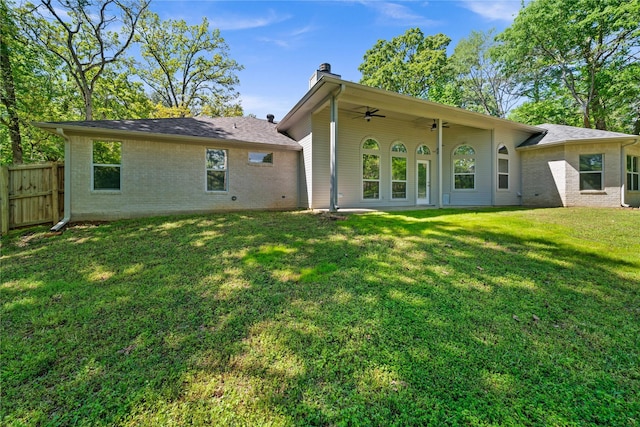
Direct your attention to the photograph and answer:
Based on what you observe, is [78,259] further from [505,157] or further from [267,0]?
[505,157]

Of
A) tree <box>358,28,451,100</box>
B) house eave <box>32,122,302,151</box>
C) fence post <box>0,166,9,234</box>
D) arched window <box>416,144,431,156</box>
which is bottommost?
fence post <box>0,166,9,234</box>

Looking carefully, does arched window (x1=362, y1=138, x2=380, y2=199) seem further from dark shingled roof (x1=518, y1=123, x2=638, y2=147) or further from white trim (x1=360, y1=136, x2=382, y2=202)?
dark shingled roof (x1=518, y1=123, x2=638, y2=147)

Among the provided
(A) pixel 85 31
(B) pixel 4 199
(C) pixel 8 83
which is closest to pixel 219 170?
(B) pixel 4 199

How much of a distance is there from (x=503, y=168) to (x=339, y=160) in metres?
7.75

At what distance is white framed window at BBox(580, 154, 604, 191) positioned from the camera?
33.8 feet

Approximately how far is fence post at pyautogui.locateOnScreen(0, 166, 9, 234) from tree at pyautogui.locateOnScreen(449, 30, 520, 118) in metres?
26.9

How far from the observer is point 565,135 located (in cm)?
1084

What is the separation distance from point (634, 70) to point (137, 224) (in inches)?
919

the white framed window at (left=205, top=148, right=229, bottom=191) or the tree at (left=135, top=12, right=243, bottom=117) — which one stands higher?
the tree at (left=135, top=12, right=243, bottom=117)

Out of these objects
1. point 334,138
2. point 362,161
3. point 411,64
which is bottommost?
point 362,161

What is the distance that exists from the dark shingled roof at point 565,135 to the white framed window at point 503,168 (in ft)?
3.74

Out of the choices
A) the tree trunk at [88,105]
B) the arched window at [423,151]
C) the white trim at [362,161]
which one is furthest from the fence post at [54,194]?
the arched window at [423,151]

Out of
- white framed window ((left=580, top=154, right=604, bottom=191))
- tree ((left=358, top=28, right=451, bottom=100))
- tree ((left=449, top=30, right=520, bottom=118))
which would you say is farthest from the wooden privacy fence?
tree ((left=449, top=30, right=520, bottom=118))

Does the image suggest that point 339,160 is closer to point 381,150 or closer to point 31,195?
point 381,150
